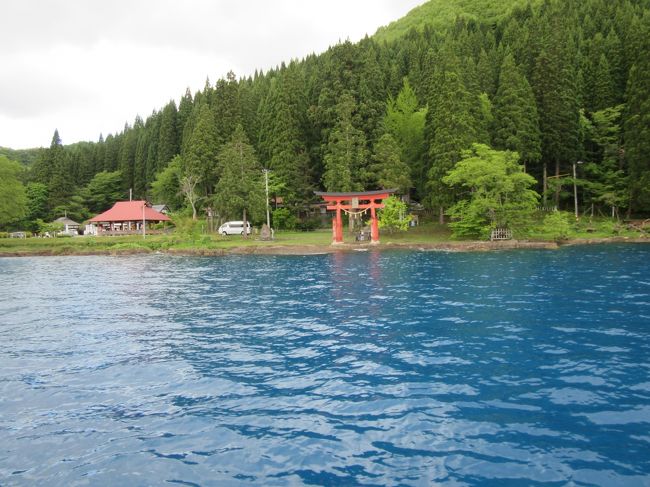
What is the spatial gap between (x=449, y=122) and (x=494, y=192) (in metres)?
9.10

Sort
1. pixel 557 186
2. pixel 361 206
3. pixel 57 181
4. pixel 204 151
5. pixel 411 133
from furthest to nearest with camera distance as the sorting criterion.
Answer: pixel 57 181 < pixel 204 151 < pixel 411 133 < pixel 557 186 < pixel 361 206

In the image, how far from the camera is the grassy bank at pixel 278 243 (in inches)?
1396

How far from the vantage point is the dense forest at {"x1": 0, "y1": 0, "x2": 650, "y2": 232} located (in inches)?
1656

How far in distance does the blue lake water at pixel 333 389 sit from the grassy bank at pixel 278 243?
63.4 feet

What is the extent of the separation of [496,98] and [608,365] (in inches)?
1679

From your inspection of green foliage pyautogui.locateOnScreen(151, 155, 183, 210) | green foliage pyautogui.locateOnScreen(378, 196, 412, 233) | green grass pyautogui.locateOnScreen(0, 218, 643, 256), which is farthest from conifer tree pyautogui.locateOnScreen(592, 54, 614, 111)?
green foliage pyautogui.locateOnScreen(151, 155, 183, 210)

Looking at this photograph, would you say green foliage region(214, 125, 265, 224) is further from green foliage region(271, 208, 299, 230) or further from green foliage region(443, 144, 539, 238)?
green foliage region(443, 144, 539, 238)

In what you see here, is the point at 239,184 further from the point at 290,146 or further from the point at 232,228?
the point at 290,146

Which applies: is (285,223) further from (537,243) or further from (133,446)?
(133,446)

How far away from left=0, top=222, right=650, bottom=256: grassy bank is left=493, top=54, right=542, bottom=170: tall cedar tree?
900 centimetres

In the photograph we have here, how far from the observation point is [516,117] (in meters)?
43.3

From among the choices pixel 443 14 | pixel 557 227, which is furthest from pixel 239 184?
pixel 443 14

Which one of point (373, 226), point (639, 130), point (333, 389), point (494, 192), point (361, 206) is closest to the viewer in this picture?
point (333, 389)

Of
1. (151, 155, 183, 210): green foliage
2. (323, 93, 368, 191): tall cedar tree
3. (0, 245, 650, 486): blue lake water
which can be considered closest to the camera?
(0, 245, 650, 486): blue lake water
